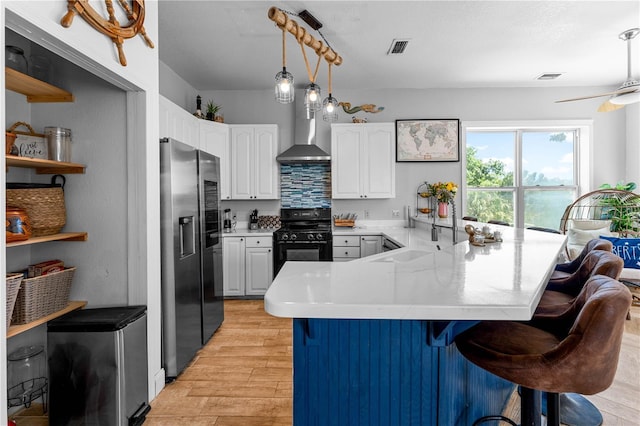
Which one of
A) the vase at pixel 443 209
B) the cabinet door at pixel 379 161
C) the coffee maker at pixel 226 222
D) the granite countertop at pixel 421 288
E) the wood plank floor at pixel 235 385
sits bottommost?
the wood plank floor at pixel 235 385

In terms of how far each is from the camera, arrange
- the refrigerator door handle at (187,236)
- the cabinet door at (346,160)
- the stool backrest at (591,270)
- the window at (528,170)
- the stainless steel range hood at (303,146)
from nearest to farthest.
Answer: the stool backrest at (591,270) < the refrigerator door handle at (187,236) < the stainless steel range hood at (303,146) < the cabinet door at (346,160) < the window at (528,170)

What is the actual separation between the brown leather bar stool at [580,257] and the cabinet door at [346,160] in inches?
102

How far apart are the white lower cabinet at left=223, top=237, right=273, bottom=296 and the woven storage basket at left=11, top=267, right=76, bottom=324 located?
2.19m

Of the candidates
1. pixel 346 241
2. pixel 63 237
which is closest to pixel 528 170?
pixel 346 241

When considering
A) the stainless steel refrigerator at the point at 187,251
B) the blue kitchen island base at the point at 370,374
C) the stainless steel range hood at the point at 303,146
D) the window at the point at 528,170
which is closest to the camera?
the blue kitchen island base at the point at 370,374

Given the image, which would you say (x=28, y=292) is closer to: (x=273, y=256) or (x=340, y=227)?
(x=273, y=256)

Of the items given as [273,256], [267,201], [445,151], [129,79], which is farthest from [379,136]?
[129,79]

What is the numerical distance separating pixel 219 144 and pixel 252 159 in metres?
0.46

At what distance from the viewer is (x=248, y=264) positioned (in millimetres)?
4148

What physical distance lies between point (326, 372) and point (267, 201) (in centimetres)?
369

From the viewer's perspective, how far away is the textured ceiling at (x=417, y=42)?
2742mm

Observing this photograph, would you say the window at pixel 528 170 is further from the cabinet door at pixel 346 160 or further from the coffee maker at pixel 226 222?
the coffee maker at pixel 226 222

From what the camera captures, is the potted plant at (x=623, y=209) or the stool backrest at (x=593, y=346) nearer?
the stool backrest at (x=593, y=346)

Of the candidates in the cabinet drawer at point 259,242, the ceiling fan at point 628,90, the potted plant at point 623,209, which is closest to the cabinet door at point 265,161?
the cabinet drawer at point 259,242
